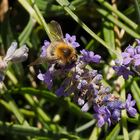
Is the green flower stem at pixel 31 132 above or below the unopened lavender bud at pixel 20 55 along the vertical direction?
below

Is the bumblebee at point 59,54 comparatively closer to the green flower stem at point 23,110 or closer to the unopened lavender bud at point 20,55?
the unopened lavender bud at point 20,55

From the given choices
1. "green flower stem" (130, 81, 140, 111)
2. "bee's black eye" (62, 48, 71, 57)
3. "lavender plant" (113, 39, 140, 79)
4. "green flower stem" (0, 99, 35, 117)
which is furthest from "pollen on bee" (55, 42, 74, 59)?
"green flower stem" (0, 99, 35, 117)

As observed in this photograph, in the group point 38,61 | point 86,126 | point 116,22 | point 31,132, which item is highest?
point 38,61

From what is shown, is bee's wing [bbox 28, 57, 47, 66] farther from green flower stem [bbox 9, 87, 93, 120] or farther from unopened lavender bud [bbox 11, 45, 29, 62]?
green flower stem [bbox 9, 87, 93, 120]

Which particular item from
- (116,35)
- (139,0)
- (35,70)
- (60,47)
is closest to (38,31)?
(35,70)

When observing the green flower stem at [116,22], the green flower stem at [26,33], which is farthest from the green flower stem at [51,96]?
the green flower stem at [116,22]

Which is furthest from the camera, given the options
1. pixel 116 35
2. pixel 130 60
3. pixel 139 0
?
pixel 116 35

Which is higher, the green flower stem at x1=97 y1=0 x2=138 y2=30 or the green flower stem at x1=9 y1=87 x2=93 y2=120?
the green flower stem at x1=97 y1=0 x2=138 y2=30

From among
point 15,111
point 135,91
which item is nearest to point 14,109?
point 15,111

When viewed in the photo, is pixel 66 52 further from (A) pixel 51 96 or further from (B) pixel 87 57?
(A) pixel 51 96

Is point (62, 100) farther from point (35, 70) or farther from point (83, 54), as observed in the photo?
point (83, 54)

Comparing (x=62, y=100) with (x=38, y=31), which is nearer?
(x=62, y=100)
